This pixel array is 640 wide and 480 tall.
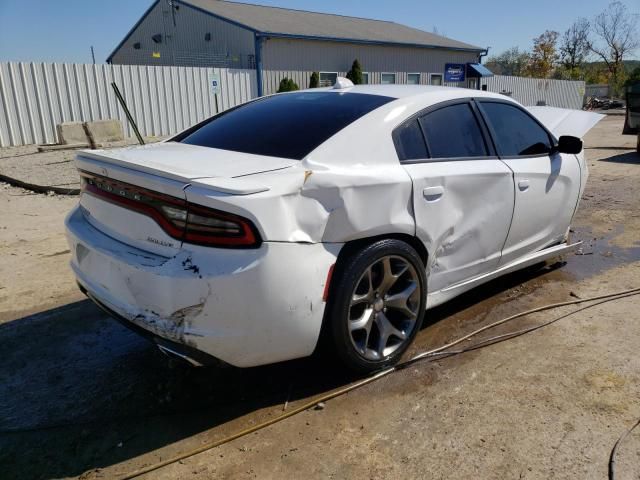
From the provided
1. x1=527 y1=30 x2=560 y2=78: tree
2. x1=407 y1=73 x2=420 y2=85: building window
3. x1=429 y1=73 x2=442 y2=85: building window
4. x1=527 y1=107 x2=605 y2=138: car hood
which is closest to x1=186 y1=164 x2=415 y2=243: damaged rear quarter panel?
x1=527 y1=107 x2=605 y2=138: car hood

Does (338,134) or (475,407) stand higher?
(338,134)

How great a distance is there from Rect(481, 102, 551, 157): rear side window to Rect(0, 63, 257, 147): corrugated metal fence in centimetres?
1348

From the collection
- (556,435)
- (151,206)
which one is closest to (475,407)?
(556,435)

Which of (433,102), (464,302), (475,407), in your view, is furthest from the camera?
(464,302)

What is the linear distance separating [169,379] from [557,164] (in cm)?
327

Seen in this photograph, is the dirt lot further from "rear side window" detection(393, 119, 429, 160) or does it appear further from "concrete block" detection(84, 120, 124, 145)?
"concrete block" detection(84, 120, 124, 145)

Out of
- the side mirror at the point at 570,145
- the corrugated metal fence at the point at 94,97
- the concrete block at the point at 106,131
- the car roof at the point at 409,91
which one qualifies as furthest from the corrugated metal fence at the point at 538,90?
the car roof at the point at 409,91

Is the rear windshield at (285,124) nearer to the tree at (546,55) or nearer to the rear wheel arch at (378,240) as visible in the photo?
the rear wheel arch at (378,240)

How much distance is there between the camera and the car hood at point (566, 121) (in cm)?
530

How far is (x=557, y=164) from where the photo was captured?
413 centimetres

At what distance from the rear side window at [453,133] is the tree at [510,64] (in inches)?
2486

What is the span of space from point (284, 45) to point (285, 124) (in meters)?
21.1

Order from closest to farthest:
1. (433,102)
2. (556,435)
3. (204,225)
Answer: (204,225), (556,435), (433,102)

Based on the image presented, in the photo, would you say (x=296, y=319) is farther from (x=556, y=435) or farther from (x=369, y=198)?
(x=556, y=435)
